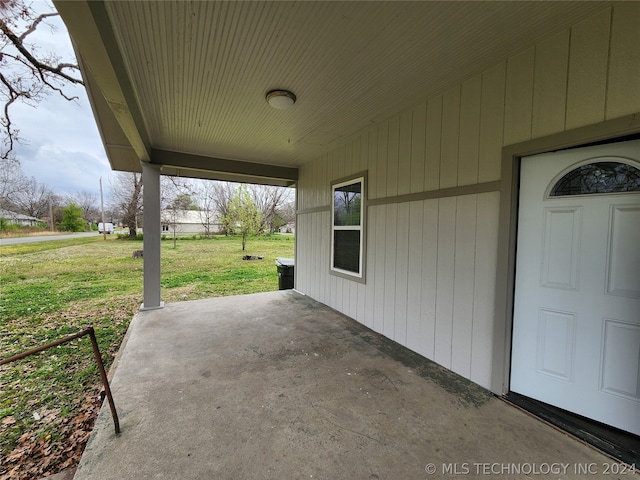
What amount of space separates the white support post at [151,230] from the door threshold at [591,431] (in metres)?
→ 4.99

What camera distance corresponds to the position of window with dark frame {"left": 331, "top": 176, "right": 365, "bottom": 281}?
398 centimetres

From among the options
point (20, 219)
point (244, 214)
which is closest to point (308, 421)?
point (244, 214)

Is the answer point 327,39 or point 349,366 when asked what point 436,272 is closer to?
point 349,366

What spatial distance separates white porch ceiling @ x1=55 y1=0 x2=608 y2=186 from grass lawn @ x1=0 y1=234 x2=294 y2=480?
108 inches

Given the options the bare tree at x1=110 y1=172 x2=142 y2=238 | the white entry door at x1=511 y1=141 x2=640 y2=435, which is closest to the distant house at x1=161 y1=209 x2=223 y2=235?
the bare tree at x1=110 y1=172 x2=142 y2=238

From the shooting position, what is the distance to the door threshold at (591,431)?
161 cm

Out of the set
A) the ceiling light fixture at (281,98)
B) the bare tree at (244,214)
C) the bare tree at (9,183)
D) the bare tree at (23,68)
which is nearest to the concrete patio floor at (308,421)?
the ceiling light fixture at (281,98)

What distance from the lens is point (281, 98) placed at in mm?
2758

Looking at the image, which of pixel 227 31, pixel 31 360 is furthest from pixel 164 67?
pixel 31 360

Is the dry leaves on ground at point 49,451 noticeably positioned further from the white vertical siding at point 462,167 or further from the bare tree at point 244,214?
the bare tree at point 244,214

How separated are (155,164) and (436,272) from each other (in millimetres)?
4656

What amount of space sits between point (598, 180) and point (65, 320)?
7.11 meters

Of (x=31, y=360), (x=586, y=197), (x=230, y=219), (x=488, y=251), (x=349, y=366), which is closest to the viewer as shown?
(x=586, y=197)

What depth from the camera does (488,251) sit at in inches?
90.7
